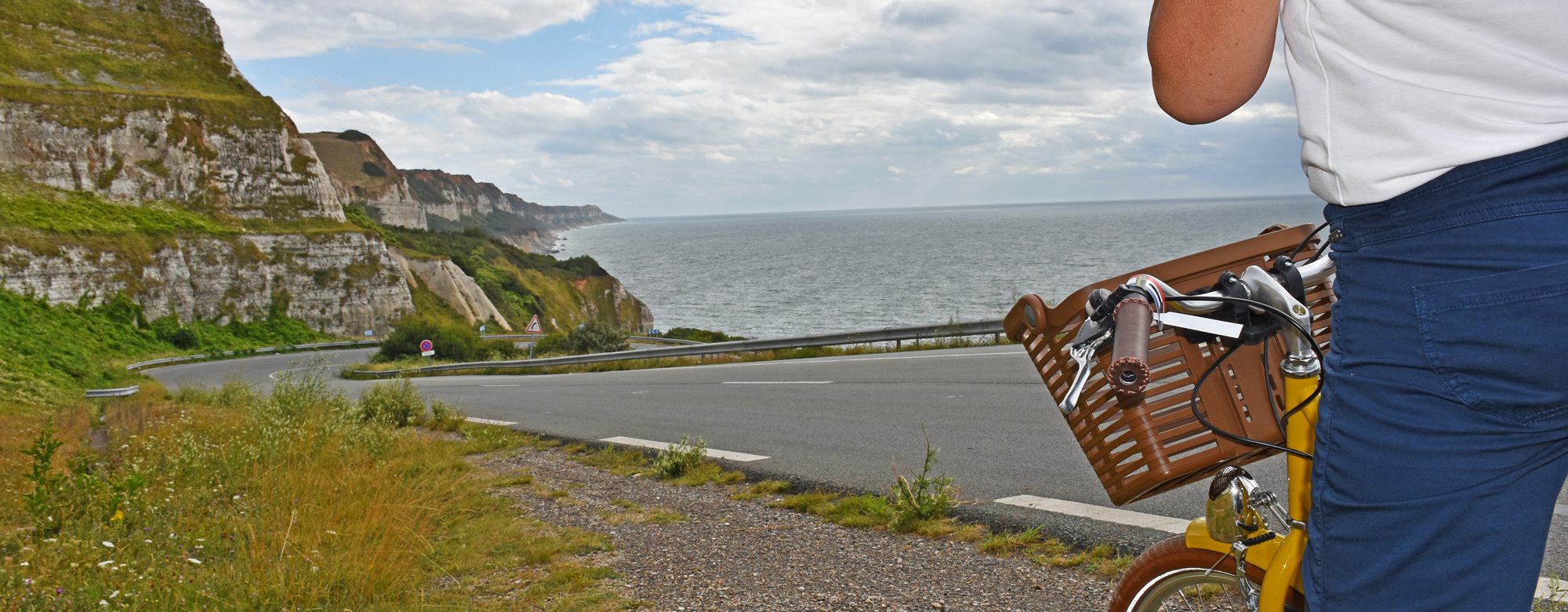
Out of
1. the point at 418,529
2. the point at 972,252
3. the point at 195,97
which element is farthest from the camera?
the point at 972,252

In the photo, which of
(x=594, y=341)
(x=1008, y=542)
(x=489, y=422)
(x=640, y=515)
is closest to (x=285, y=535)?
(x=640, y=515)

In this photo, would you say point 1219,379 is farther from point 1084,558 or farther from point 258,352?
point 258,352

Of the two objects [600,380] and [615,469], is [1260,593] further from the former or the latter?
[600,380]

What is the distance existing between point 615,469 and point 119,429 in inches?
290

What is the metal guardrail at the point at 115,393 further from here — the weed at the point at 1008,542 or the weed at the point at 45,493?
the weed at the point at 1008,542

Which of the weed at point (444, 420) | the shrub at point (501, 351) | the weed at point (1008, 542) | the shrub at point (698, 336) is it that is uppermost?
the weed at point (1008, 542)

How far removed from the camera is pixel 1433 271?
1292mm

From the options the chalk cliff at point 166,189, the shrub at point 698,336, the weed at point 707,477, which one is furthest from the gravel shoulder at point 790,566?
the chalk cliff at point 166,189

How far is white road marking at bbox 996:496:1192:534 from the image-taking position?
481 cm

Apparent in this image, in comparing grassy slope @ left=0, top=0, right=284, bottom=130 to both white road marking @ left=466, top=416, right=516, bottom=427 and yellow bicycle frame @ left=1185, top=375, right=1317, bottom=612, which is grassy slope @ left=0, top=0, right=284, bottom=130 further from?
yellow bicycle frame @ left=1185, top=375, right=1317, bottom=612

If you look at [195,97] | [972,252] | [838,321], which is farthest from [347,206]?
[972,252]

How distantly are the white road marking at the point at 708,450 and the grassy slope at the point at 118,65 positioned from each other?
62726 mm

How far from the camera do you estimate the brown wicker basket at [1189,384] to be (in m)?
1.88

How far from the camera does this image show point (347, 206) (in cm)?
8006
